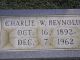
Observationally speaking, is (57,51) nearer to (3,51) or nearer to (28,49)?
(28,49)

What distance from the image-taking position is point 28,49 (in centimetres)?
332

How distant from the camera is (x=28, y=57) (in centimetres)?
333

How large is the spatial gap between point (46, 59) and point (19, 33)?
43 cm

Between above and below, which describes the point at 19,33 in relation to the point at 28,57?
above

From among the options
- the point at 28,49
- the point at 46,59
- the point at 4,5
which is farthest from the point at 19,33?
the point at 4,5

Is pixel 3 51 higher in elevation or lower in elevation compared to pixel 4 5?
lower

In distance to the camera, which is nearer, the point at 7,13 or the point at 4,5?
the point at 7,13

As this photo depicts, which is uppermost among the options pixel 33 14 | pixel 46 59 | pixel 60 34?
pixel 33 14

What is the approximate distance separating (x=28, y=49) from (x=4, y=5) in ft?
5.89

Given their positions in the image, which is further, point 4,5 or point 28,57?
point 4,5

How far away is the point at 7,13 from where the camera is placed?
10.9ft

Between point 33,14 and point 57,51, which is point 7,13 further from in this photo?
point 57,51

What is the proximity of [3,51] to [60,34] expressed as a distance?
0.64 metres

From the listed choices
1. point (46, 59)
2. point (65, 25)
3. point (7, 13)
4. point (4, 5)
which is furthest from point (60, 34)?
point (4, 5)
